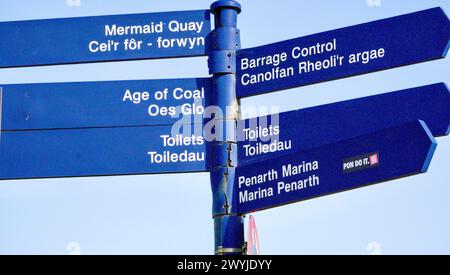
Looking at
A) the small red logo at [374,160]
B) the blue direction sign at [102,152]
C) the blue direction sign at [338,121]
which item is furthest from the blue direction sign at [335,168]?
the blue direction sign at [102,152]

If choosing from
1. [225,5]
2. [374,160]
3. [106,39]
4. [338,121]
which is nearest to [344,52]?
[338,121]

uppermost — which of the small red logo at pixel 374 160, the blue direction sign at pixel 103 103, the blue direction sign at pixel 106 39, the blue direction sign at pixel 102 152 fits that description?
the blue direction sign at pixel 106 39

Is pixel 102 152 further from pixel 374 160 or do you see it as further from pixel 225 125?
pixel 374 160

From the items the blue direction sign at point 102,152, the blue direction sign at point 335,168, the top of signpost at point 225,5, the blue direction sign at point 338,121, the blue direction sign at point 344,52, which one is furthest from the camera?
the top of signpost at point 225,5

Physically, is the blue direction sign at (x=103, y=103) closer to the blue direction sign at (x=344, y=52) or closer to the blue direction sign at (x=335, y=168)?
the blue direction sign at (x=344, y=52)

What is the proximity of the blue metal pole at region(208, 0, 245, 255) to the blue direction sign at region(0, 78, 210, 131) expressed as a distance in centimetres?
16

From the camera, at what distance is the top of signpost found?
6.98 metres

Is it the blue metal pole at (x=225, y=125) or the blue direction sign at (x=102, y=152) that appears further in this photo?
the blue direction sign at (x=102, y=152)

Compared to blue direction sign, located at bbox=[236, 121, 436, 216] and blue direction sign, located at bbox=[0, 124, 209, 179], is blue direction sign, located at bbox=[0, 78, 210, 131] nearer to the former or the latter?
blue direction sign, located at bbox=[0, 124, 209, 179]

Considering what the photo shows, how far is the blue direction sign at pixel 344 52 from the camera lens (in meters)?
6.59

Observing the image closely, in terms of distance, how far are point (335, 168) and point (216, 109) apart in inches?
41.3

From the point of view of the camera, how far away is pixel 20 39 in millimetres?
7344

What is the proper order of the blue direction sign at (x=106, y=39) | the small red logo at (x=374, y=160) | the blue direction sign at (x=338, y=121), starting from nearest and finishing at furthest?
the small red logo at (x=374, y=160) < the blue direction sign at (x=338, y=121) < the blue direction sign at (x=106, y=39)

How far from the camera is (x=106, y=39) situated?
720 centimetres
